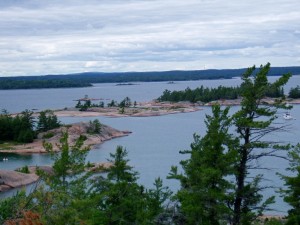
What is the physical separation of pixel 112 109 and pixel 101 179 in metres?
85.0

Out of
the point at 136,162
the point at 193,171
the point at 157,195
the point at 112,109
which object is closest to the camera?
the point at 193,171

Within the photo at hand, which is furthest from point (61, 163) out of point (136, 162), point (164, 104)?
point (164, 104)

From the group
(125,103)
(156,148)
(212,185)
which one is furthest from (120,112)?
(212,185)

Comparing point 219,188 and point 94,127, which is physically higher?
point 219,188

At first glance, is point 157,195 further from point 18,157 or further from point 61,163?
point 18,157

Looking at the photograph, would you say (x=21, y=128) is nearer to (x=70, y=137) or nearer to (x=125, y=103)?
(x=70, y=137)

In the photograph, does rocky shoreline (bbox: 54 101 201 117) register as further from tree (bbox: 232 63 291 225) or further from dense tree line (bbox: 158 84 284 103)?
tree (bbox: 232 63 291 225)

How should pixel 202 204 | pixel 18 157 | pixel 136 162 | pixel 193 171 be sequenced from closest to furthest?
pixel 202 204 → pixel 193 171 → pixel 136 162 → pixel 18 157

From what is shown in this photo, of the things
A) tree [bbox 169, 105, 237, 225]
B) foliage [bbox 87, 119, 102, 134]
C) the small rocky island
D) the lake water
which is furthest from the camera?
foliage [bbox 87, 119, 102, 134]

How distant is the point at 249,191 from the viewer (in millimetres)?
15375

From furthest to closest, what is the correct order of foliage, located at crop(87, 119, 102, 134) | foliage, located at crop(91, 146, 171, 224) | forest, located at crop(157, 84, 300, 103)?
forest, located at crop(157, 84, 300, 103)
foliage, located at crop(87, 119, 102, 134)
foliage, located at crop(91, 146, 171, 224)

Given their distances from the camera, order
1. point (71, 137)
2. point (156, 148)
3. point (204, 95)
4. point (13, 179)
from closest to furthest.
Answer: point (13, 179) → point (156, 148) → point (71, 137) → point (204, 95)

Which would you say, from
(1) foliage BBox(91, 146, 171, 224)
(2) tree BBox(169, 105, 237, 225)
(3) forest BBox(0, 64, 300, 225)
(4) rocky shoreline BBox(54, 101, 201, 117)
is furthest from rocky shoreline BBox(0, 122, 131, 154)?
(2) tree BBox(169, 105, 237, 225)

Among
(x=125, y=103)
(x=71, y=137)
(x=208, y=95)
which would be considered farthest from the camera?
(x=208, y=95)
